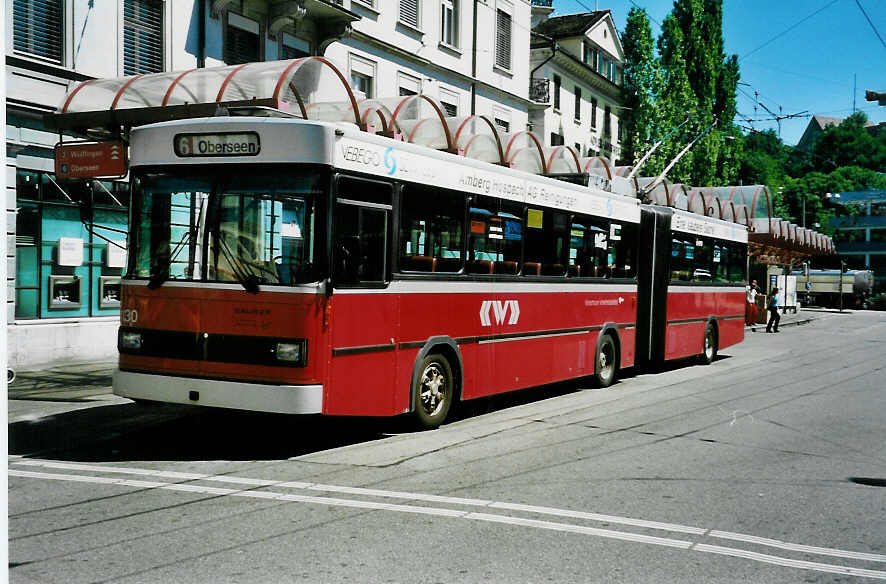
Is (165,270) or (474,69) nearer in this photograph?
(165,270)

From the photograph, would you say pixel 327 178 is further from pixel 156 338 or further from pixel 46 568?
pixel 46 568

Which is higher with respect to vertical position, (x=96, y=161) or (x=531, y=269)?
(x=96, y=161)

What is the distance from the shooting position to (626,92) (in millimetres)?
50625

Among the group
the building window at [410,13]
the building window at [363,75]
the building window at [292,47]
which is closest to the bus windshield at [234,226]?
the building window at [292,47]

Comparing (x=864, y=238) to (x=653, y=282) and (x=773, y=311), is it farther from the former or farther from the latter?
(x=653, y=282)

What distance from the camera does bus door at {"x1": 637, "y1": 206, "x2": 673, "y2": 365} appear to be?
630 inches

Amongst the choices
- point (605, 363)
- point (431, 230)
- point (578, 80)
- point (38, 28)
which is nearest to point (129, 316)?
point (431, 230)

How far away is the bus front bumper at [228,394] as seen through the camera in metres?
7.99

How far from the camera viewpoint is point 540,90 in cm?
4156

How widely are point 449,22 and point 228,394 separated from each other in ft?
75.6

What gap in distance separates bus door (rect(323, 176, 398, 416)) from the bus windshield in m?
0.32

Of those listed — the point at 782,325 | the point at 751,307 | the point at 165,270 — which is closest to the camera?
the point at 165,270

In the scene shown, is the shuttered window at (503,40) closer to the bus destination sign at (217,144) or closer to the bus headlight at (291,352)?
the bus destination sign at (217,144)

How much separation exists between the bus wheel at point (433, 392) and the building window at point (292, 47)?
13.5 metres
